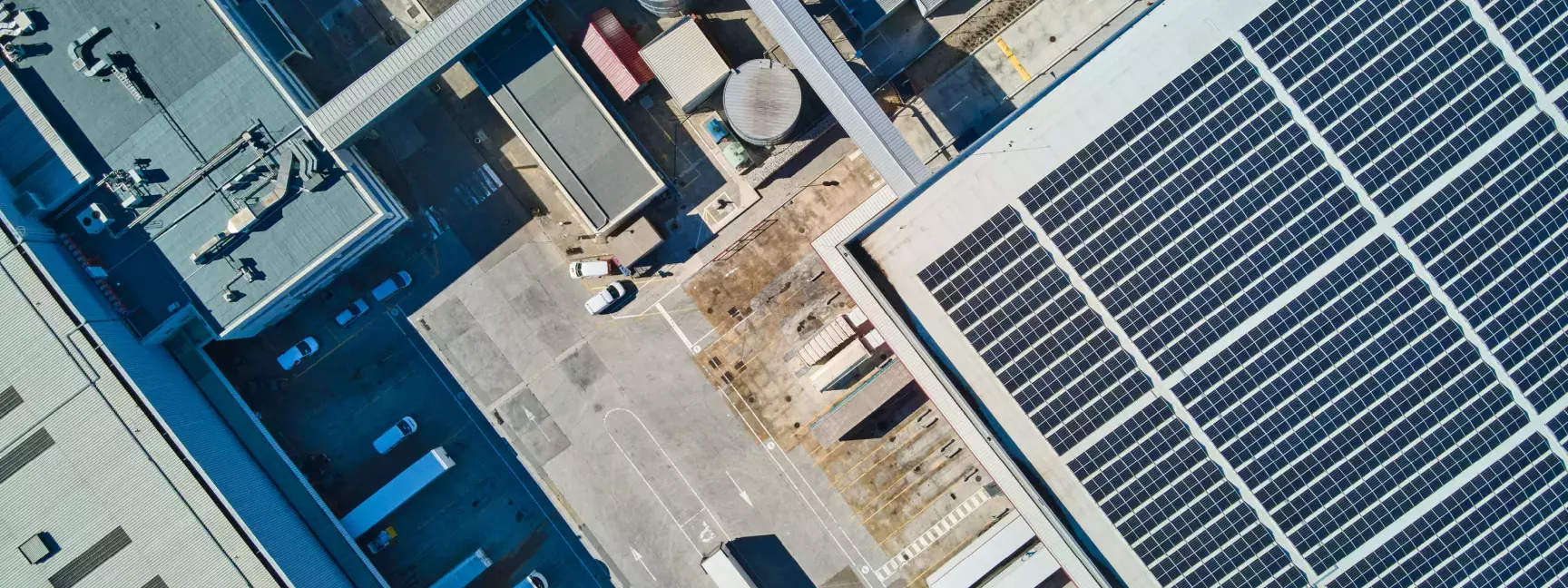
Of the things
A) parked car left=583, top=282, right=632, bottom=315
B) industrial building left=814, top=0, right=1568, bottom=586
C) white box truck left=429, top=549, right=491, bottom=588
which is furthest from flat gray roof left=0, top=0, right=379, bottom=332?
industrial building left=814, top=0, right=1568, bottom=586

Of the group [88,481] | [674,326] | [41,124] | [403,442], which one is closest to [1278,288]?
[674,326]

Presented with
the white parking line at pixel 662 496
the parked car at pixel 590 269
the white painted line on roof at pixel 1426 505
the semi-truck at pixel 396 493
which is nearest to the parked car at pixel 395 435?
the semi-truck at pixel 396 493

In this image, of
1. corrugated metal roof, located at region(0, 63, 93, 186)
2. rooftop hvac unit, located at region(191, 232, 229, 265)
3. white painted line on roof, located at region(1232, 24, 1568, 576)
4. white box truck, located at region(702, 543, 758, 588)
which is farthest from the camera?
white box truck, located at region(702, 543, 758, 588)

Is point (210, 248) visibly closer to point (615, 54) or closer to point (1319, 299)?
point (615, 54)

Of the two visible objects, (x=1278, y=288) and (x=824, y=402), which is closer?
(x=1278, y=288)

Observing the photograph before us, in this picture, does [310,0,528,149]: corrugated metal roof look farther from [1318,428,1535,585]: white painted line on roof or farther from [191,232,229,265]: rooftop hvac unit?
[1318,428,1535,585]: white painted line on roof

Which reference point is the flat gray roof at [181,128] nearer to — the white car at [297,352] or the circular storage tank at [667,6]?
the white car at [297,352]
